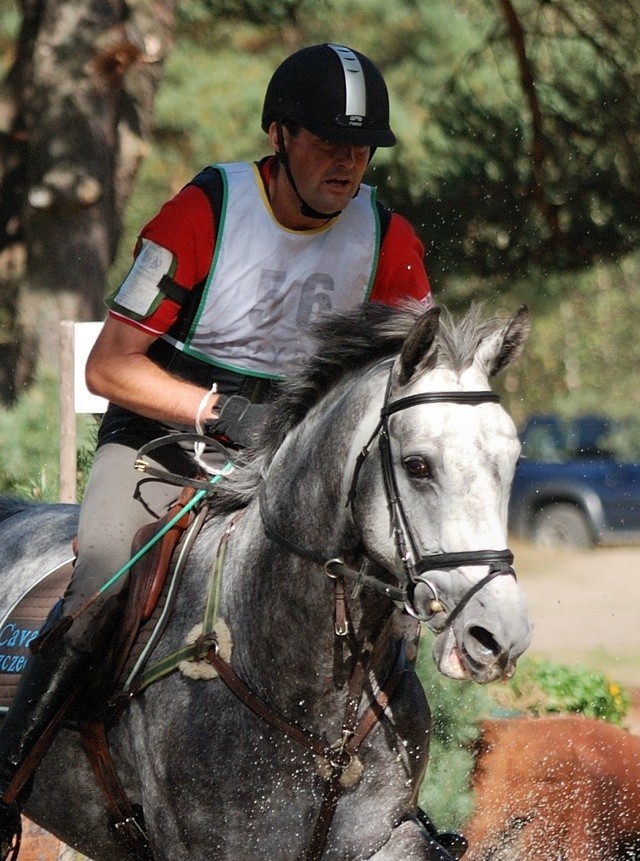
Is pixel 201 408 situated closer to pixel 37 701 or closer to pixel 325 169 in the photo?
pixel 325 169

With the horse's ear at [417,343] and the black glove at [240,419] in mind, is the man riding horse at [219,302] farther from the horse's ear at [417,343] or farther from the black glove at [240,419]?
the horse's ear at [417,343]

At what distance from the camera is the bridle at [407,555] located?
2990mm

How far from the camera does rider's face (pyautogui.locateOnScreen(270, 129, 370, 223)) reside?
3.99 meters

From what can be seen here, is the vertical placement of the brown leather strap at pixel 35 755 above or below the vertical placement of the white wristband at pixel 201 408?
below

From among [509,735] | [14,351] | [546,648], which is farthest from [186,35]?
[509,735]

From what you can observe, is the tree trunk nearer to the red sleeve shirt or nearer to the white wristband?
the red sleeve shirt

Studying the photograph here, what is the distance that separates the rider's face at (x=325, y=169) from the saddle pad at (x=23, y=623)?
139 centimetres

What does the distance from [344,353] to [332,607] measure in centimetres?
64

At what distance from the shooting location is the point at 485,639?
294cm

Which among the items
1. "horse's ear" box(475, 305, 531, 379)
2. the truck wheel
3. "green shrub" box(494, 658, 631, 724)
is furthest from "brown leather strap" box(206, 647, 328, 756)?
the truck wheel

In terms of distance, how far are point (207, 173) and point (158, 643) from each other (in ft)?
4.49

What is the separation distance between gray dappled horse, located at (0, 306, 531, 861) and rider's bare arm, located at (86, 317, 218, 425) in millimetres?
246

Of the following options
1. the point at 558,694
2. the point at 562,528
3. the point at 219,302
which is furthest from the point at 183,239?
the point at 562,528

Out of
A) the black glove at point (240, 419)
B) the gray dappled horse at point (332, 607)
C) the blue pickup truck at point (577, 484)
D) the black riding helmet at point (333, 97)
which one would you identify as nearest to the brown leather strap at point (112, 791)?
the gray dappled horse at point (332, 607)
